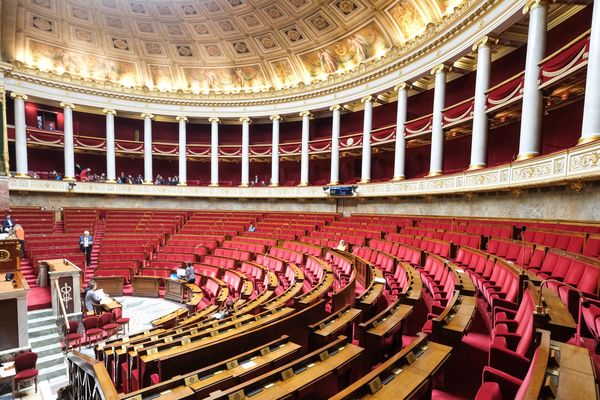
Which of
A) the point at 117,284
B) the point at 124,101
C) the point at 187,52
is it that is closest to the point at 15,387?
the point at 117,284

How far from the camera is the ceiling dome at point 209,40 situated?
49.7 ft

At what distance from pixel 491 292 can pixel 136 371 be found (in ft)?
14.1

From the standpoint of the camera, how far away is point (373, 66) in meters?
14.8

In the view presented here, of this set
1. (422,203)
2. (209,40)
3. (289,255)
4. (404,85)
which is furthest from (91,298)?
(209,40)

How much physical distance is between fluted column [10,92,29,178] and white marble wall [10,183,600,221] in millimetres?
1383

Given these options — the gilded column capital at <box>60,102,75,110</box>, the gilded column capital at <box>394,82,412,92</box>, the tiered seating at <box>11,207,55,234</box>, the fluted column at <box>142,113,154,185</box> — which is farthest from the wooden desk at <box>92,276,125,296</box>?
the gilded column capital at <box>394,82,412,92</box>

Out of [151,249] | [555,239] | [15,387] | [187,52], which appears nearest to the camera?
[15,387]

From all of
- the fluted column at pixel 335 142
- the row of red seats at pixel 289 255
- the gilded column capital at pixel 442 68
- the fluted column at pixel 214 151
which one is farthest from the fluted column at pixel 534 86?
the fluted column at pixel 214 151

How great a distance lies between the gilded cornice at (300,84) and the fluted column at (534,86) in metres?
1.69

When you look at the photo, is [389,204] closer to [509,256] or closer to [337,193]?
A: [337,193]

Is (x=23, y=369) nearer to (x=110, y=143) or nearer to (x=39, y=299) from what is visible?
(x=39, y=299)

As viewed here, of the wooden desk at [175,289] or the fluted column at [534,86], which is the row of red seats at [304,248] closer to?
the wooden desk at [175,289]

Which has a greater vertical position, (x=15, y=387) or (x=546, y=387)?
(x=546, y=387)

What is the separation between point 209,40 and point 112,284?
1528 centimetres
